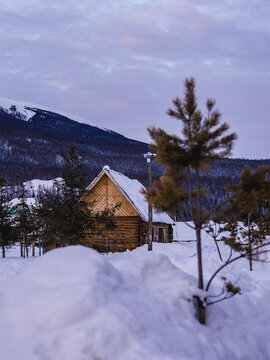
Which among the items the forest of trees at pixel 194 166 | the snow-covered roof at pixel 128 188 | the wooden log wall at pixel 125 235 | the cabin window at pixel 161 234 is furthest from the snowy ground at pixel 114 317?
the cabin window at pixel 161 234

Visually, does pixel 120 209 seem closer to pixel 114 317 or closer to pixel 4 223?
pixel 4 223

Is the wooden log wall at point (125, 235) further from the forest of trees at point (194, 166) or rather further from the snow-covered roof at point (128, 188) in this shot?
the forest of trees at point (194, 166)

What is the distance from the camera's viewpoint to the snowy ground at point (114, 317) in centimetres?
470

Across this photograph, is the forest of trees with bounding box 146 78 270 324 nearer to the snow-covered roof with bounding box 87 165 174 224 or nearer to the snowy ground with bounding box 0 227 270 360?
the snowy ground with bounding box 0 227 270 360

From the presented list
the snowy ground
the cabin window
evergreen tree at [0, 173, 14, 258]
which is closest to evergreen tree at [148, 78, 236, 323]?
the snowy ground

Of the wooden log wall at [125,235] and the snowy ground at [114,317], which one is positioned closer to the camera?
the snowy ground at [114,317]

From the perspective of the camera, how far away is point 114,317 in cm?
501

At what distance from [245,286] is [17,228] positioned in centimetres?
2074

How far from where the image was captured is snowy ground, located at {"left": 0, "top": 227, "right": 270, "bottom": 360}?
4703mm

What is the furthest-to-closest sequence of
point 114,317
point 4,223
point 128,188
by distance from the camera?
1. point 4,223
2. point 128,188
3. point 114,317

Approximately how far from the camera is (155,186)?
22.9 ft

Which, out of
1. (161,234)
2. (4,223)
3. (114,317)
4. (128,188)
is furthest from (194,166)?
(161,234)

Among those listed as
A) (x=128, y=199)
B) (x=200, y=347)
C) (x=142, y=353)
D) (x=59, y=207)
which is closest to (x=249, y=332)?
(x=200, y=347)

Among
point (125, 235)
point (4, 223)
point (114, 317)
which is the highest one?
point (4, 223)
